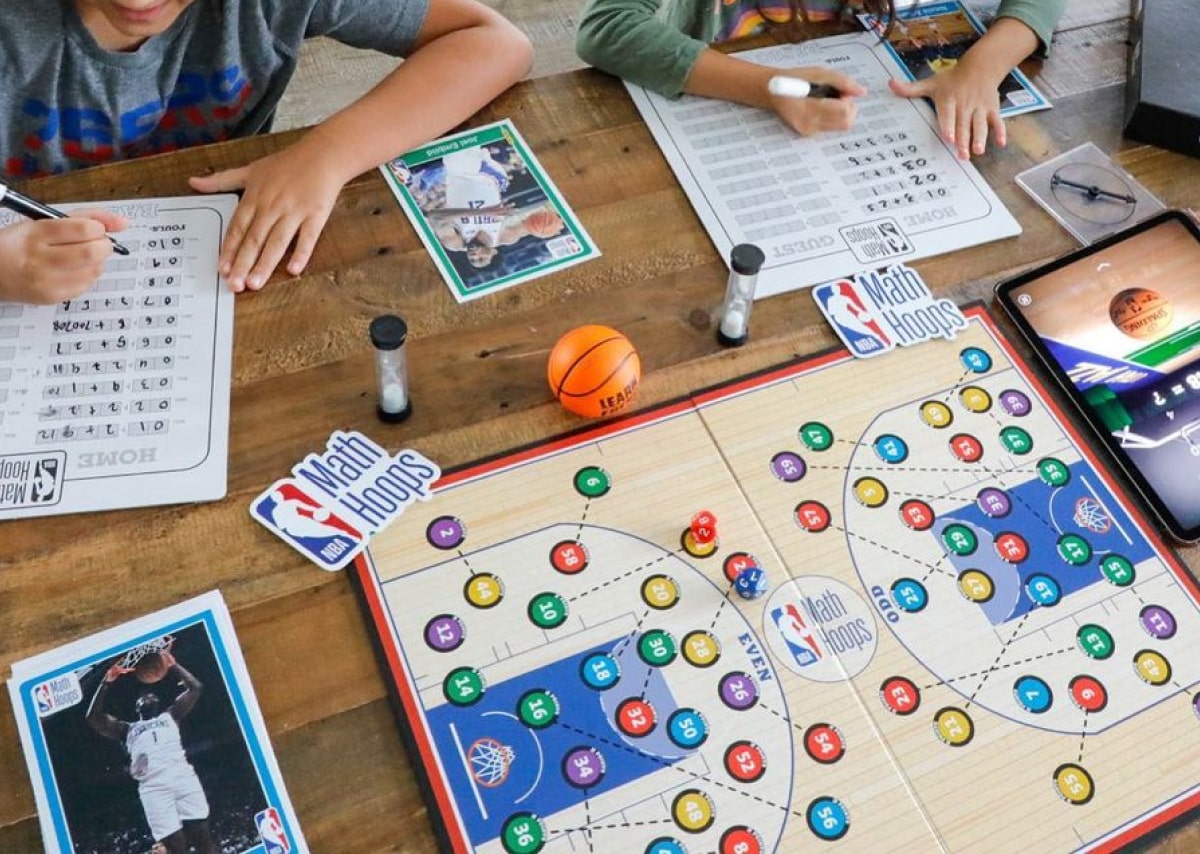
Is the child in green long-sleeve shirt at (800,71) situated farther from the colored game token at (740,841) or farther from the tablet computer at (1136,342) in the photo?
the colored game token at (740,841)

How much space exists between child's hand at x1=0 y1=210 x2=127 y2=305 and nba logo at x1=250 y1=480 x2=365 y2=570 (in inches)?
9.1

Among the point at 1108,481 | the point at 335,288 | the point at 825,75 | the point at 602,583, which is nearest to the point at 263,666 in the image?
the point at 602,583

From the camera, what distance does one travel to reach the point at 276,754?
598mm

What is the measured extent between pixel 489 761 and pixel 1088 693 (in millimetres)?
387

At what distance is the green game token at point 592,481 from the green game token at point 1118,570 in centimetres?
36

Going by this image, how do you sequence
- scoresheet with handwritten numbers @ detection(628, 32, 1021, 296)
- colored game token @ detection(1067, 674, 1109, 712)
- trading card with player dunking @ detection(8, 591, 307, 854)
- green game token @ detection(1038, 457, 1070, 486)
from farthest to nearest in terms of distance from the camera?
scoresheet with handwritten numbers @ detection(628, 32, 1021, 296) < green game token @ detection(1038, 457, 1070, 486) < colored game token @ detection(1067, 674, 1109, 712) < trading card with player dunking @ detection(8, 591, 307, 854)

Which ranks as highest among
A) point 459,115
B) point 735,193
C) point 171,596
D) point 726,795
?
point 459,115

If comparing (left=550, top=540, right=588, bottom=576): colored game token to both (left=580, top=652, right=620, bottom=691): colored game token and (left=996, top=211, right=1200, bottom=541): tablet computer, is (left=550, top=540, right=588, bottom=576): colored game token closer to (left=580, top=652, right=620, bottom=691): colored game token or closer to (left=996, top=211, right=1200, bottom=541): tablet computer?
(left=580, top=652, right=620, bottom=691): colored game token

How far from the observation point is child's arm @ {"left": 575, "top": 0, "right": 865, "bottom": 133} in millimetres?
956

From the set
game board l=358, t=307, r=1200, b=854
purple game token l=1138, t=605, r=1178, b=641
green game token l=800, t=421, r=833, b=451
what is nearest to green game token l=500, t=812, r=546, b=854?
game board l=358, t=307, r=1200, b=854

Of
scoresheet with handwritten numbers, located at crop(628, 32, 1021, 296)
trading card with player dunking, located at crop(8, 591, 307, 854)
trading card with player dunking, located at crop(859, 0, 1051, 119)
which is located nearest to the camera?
trading card with player dunking, located at crop(8, 591, 307, 854)

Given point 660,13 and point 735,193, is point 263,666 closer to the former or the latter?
point 735,193

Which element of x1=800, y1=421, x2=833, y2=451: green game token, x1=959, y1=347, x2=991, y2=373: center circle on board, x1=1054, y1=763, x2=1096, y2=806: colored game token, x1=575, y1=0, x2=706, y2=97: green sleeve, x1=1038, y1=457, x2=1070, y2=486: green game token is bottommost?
x1=1054, y1=763, x2=1096, y2=806: colored game token

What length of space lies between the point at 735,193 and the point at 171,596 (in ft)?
1.85
